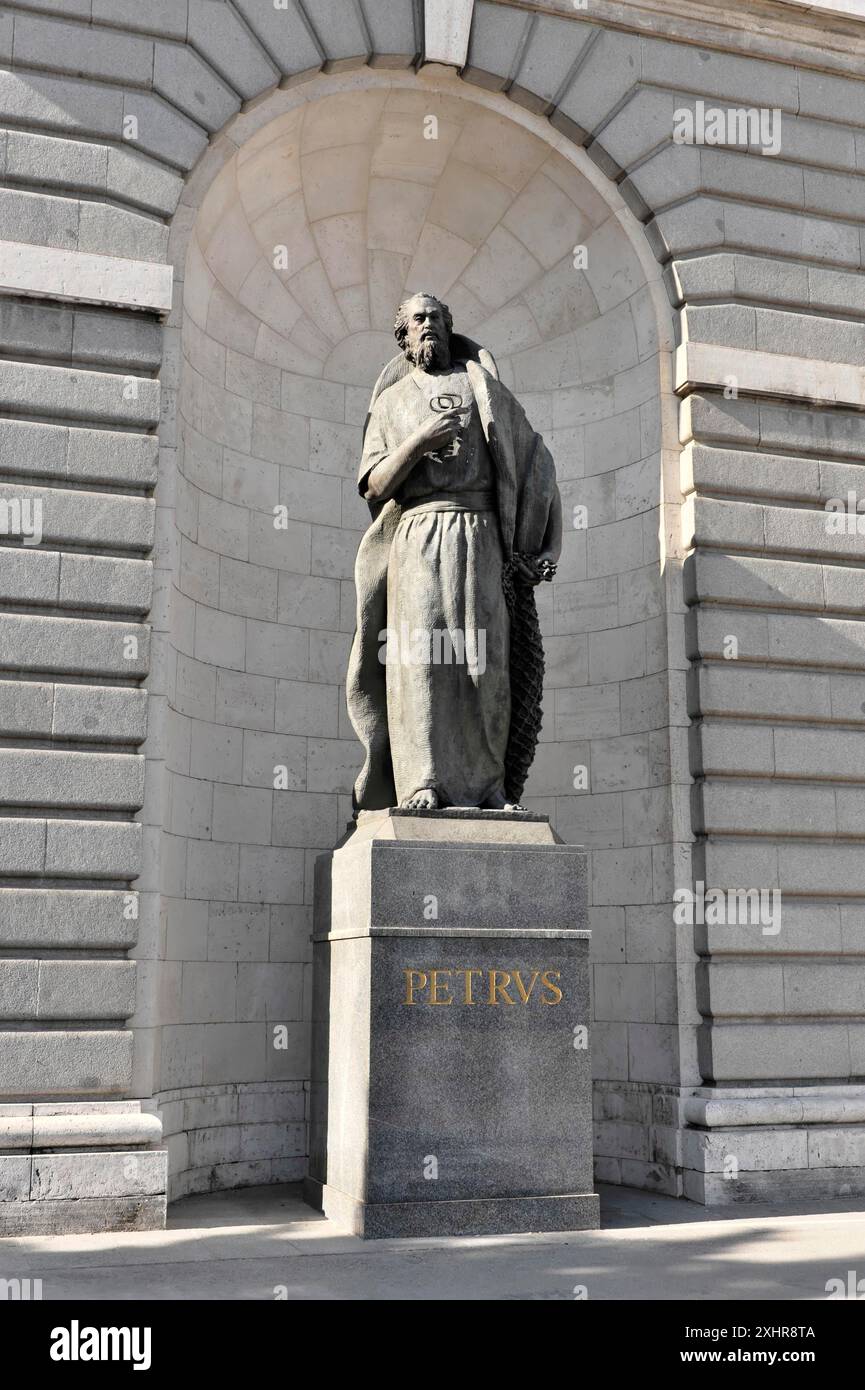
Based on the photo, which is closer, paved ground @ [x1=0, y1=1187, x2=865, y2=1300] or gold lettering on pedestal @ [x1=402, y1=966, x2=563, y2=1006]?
paved ground @ [x1=0, y1=1187, x2=865, y2=1300]

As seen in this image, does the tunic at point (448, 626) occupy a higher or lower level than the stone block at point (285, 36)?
lower

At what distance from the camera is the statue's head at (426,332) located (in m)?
9.16

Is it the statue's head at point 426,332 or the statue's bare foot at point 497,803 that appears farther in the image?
the statue's head at point 426,332

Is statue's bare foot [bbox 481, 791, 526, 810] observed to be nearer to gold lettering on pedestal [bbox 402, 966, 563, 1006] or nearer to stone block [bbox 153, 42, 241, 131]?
gold lettering on pedestal [bbox 402, 966, 563, 1006]

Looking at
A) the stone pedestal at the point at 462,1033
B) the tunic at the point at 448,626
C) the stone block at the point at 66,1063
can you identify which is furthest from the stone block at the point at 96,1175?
the tunic at the point at 448,626

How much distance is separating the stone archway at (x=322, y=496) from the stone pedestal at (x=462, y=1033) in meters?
2.03

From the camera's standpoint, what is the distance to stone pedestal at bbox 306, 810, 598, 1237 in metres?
7.91

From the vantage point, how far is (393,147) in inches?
457

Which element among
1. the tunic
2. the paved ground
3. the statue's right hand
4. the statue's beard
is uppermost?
the statue's beard

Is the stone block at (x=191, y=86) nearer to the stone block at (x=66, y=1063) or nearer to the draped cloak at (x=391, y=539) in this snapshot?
the draped cloak at (x=391, y=539)

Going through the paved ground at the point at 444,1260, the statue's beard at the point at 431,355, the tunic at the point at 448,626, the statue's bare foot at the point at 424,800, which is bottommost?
the paved ground at the point at 444,1260

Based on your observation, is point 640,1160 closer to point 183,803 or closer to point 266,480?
point 183,803

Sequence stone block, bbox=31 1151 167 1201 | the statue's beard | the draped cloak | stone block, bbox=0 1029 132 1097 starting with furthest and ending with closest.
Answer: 1. the statue's beard
2. the draped cloak
3. stone block, bbox=0 1029 132 1097
4. stone block, bbox=31 1151 167 1201

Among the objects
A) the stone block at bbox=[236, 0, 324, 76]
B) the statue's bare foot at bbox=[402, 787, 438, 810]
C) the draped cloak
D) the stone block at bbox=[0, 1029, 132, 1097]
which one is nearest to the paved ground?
the stone block at bbox=[0, 1029, 132, 1097]
